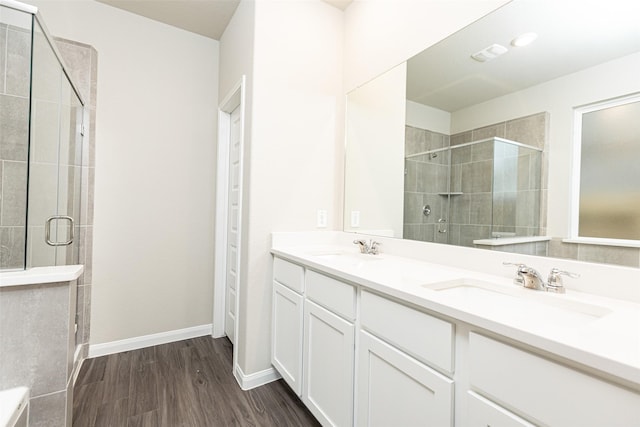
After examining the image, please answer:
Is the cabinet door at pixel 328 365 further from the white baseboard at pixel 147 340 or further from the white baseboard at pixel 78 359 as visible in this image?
the white baseboard at pixel 78 359

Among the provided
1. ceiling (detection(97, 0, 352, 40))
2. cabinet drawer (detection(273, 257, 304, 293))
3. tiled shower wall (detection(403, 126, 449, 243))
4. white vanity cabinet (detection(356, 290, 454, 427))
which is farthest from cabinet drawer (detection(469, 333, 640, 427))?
ceiling (detection(97, 0, 352, 40))

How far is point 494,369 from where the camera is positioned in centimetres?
75

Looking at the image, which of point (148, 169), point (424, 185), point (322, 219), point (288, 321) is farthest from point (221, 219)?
point (424, 185)

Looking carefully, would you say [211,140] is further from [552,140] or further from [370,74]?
[552,140]

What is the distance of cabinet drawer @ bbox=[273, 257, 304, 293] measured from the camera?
1663 millimetres

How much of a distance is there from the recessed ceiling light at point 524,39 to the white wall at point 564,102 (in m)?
0.20

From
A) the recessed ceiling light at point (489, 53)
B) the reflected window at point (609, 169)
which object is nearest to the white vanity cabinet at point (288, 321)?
the reflected window at point (609, 169)

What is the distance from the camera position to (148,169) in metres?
2.47

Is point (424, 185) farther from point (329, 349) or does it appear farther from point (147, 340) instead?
point (147, 340)

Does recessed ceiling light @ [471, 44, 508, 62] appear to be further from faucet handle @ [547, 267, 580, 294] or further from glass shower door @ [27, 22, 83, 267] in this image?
glass shower door @ [27, 22, 83, 267]

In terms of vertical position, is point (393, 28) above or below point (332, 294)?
above

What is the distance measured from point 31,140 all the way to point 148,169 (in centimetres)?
95

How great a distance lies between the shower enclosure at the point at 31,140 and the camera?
4.76ft

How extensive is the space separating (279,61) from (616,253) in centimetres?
200
